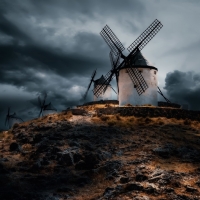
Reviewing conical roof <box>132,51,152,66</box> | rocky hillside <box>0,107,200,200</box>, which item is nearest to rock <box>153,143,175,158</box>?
rocky hillside <box>0,107,200,200</box>

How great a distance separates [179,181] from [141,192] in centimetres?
225

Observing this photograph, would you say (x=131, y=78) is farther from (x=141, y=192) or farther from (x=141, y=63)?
(x=141, y=192)

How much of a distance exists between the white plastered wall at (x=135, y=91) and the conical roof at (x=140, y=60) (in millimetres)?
769

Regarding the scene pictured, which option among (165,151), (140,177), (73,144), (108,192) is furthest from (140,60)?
(108,192)

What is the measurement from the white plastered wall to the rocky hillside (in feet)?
22.4

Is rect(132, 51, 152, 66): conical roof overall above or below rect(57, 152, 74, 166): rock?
above

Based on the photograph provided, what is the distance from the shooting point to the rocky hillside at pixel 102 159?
44.6ft

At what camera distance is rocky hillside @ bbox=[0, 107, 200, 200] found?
1360 centimetres

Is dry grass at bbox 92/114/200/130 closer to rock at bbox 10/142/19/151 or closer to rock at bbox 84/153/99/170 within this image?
rock at bbox 84/153/99/170

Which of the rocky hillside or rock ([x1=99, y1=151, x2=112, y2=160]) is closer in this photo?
the rocky hillside

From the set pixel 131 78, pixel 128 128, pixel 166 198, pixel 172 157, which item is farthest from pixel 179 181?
pixel 131 78

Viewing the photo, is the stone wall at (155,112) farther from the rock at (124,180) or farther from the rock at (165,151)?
the rock at (124,180)

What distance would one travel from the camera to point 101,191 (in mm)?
14195

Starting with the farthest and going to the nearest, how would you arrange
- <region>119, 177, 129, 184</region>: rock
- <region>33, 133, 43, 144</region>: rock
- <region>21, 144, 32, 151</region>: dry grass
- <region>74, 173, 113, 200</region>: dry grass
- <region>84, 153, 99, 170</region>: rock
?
<region>33, 133, 43, 144</region>: rock, <region>21, 144, 32, 151</region>: dry grass, <region>84, 153, 99, 170</region>: rock, <region>119, 177, 129, 184</region>: rock, <region>74, 173, 113, 200</region>: dry grass
